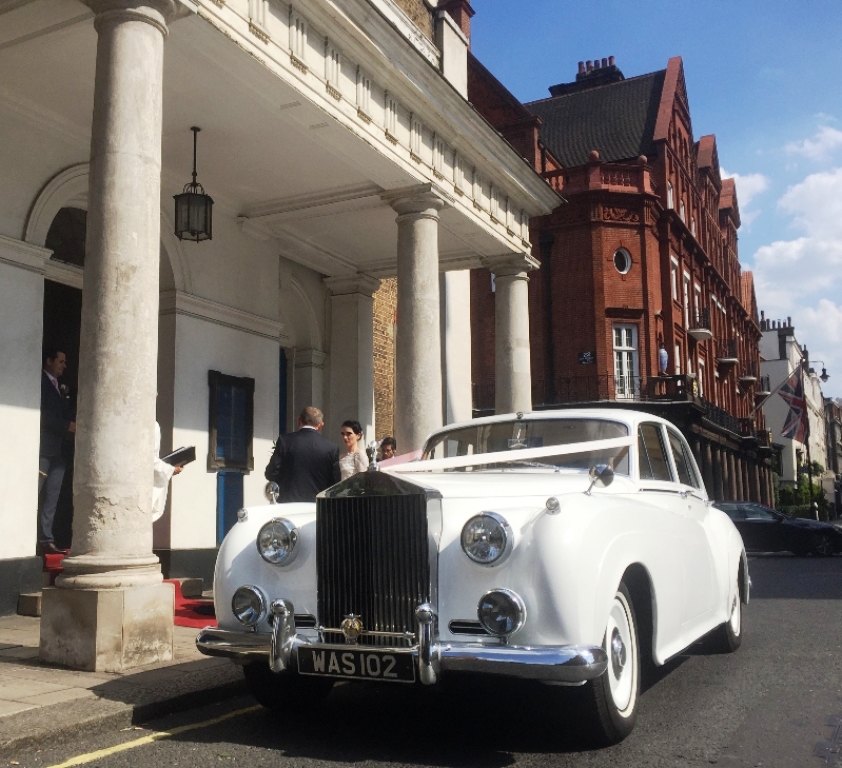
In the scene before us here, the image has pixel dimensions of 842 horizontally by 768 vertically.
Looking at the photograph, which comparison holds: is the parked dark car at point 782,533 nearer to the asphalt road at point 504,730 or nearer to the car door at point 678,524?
the car door at point 678,524

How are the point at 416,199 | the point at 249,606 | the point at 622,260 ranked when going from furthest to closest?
the point at 622,260 < the point at 416,199 < the point at 249,606

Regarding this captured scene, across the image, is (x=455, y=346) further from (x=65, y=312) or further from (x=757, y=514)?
(x=757, y=514)

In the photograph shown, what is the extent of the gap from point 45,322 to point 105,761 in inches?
276

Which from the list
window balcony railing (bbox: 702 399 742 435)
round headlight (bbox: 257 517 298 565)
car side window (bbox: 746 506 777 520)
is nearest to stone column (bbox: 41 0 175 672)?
round headlight (bbox: 257 517 298 565)

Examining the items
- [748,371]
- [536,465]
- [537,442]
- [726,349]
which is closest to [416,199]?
[537,442]

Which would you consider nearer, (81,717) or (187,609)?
(81,717)

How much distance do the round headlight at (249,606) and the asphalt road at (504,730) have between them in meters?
0.56

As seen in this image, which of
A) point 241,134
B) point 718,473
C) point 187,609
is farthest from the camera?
point 718,473

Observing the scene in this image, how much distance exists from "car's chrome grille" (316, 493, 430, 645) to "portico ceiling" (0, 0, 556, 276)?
4719mm

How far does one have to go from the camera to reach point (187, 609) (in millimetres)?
8805

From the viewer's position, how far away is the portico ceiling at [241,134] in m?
7.71

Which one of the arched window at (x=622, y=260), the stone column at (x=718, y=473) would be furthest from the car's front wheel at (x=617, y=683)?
the stone column at (x=718, y=473)

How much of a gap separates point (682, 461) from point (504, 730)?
262cm

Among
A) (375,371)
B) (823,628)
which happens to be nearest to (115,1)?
(823,628)
